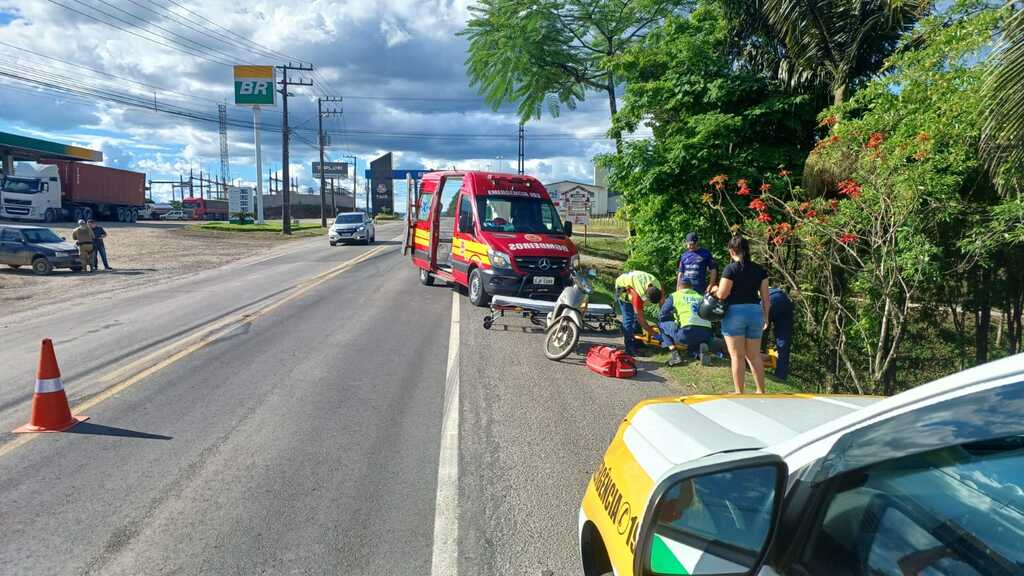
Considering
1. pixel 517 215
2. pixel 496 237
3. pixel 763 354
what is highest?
pixel 517 215

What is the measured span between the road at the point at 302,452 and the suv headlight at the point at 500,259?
6.99 feet

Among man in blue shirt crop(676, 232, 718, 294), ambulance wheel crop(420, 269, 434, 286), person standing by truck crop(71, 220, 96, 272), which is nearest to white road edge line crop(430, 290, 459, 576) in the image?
man in blue shirt crop(676, 232, 718, 294)

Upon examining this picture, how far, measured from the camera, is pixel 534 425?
237 inches

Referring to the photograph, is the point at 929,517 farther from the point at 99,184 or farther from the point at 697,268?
the point at 99,184

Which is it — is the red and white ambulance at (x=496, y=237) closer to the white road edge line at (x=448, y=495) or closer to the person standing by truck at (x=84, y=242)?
the white road edge line at (x=448, y=495)

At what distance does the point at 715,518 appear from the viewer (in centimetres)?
190

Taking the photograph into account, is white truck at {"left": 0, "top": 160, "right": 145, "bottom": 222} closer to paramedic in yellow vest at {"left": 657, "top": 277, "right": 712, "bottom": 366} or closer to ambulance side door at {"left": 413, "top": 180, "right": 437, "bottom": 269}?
ambulance side door at {"left": 413, "top": 180, "right": 437, "bottom": 269}

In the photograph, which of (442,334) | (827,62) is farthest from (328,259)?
(827,62)

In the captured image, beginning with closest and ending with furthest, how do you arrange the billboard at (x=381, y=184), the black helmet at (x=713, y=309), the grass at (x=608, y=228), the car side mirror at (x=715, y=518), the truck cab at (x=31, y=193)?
1. the car side mirror at (x=715, y=518)
2. the black helmet at (x=713, y=309)
3. the truck cab at (x=31, y=193)
4. the grass at (x=608, y=228)
5. the billboard at (x=381, y=184)

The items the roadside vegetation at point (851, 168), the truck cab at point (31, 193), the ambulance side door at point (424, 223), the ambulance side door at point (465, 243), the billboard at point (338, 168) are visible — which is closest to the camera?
the roadside vegetation at point (851, 168)

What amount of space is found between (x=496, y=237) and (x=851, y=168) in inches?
244

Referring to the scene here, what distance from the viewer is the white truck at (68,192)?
128 ft

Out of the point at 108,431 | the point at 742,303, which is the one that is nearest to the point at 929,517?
the point at 742,303

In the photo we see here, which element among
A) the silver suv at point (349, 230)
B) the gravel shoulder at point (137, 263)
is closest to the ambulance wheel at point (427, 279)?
the gravel shoulder at point (137, 263)
